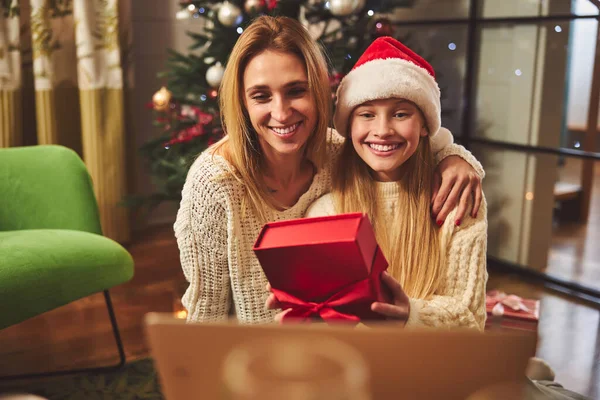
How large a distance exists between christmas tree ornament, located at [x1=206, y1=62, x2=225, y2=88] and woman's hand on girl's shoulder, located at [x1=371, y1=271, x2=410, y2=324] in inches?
66.7

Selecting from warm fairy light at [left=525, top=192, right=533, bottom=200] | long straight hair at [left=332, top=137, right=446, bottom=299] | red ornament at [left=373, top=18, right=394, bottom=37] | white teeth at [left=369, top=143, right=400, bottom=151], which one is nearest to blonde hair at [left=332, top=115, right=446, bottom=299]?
long straight hair at [left=332, top=137, right=446, bottom=299]

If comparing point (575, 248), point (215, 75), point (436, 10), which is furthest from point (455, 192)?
point (436, 10)

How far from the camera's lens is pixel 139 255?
10.9 ft

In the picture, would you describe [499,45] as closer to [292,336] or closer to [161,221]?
[161,221]

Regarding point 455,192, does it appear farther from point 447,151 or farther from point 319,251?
point 319,251

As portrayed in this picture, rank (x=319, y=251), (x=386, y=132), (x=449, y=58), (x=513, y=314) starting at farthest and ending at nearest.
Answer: (x=449, y=58) < (x=513, y=314) < (x=386, y=132) < (x=319, y=251)

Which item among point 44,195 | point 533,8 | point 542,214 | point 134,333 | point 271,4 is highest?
point 533,8

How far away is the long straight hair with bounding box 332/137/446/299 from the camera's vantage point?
1183 millimetres

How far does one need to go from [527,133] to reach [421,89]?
6.46ft

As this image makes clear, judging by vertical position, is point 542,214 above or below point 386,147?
below

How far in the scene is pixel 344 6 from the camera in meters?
2.48

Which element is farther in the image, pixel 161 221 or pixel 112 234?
pixel 161 221

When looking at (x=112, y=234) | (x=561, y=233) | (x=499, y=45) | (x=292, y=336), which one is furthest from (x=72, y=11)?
(x=292, y=336)

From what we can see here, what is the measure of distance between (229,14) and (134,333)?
1.35 metres
